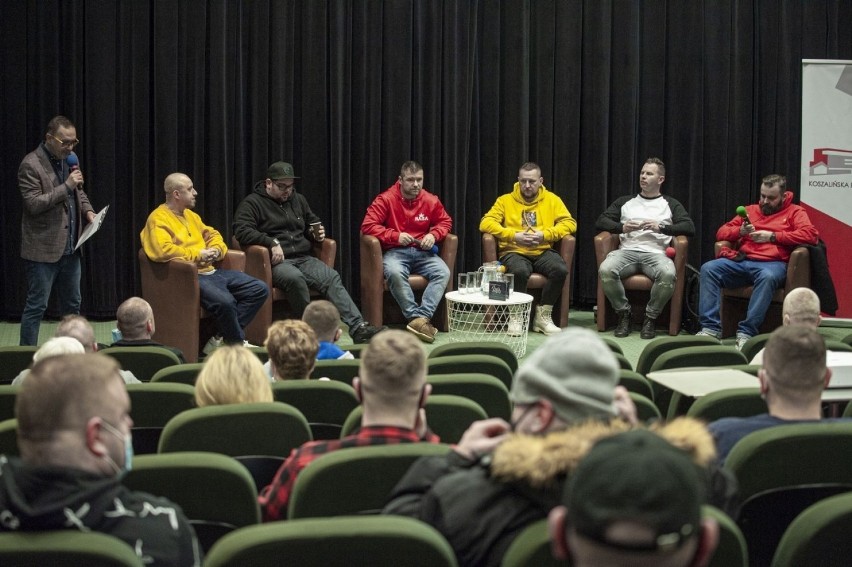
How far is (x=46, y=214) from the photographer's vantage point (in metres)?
6.14

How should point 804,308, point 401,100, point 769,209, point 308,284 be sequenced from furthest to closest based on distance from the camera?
point 401,100, point 769,209, point 308,284, point 804,308

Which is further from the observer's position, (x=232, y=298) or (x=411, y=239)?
(x=411, y=239)

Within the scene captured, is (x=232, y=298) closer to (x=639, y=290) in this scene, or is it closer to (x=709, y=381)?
(x=639, y=290)

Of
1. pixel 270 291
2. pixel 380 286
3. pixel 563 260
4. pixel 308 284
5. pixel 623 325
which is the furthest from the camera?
pixel 563 260

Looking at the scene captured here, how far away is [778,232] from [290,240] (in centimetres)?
338

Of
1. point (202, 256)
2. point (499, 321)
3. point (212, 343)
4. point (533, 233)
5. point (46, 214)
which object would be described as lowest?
point (212, 343)

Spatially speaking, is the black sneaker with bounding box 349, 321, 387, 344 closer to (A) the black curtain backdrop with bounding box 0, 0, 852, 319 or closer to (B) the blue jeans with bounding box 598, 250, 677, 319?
(A) the black curtain backdrop with bounding box 0, 0, 852, 319

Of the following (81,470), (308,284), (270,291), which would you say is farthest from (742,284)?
(81,470)

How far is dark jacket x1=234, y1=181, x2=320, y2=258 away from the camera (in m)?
6.86

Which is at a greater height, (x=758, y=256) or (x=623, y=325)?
(x=758, y=256)

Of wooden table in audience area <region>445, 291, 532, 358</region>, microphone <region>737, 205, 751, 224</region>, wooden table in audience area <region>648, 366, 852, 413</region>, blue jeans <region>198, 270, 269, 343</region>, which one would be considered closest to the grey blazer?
blue jeans <region>198, 270, 269, 343</region>

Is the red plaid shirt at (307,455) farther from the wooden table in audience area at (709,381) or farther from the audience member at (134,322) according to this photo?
the audience member at (134,322)

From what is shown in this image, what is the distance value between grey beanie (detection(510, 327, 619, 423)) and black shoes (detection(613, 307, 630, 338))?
18.4 feet

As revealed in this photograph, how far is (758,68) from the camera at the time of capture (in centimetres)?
863
